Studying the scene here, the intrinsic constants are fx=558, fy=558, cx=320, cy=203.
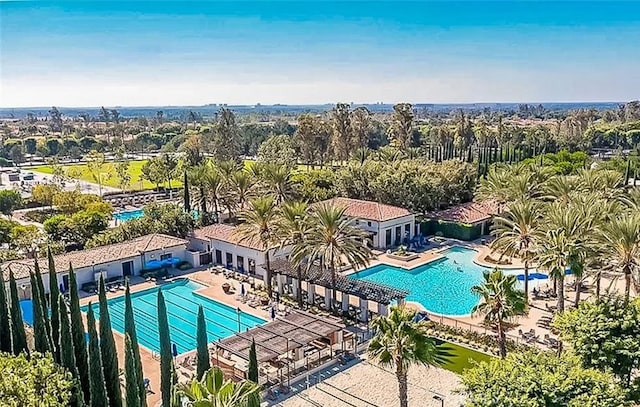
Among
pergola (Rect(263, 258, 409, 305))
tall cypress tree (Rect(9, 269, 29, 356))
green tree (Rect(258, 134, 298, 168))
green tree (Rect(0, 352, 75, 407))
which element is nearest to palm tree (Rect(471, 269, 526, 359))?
pergola (Rect(263, 258, 409, 305))

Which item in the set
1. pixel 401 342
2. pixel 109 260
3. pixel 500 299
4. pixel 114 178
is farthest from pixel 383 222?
pixel 114 178

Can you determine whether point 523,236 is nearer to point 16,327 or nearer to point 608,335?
point 608,335

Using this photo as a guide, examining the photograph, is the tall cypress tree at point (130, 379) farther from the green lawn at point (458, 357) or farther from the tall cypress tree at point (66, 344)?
the green lawn at point (458, 357)

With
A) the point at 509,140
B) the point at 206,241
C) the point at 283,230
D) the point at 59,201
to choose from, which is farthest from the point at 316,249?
the point at 509,140

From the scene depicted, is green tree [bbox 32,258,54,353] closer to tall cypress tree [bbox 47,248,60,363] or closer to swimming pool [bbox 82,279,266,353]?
tall cypress tree [bbox 47,248,60,363]

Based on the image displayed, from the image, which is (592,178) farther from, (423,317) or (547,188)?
(423,317)
